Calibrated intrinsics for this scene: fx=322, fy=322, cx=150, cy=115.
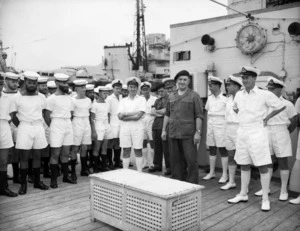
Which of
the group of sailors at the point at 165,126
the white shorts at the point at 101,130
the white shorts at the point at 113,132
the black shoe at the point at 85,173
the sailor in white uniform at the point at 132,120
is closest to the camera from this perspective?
the group of sailors at the point at 165,126

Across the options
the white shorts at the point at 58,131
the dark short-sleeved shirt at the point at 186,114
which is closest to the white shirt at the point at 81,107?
the white shorts at the point at 58,131

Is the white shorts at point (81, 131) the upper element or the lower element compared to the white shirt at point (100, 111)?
lower

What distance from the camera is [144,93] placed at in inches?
282

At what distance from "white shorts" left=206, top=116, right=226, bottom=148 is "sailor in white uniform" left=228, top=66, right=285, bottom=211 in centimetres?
116

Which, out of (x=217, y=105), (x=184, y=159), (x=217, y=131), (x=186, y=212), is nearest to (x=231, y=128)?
(x=217, y=131)

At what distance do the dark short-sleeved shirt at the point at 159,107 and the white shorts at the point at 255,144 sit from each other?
2.35 meters

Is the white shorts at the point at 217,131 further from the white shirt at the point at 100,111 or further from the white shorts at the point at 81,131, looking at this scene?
the white shorts at the point at 81,131

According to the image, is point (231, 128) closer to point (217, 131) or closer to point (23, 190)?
point (217, 131)

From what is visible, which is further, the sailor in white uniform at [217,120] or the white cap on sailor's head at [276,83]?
the sailor in white uniform at [217,120]

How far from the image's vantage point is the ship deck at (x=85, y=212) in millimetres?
3793

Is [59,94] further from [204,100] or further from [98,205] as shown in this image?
[204,100]

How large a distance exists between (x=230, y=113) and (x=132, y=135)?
1.77 meters

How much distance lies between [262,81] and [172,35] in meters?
2.68

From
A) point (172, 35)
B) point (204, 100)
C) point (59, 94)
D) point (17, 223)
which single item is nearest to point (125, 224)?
point (17, 223)
